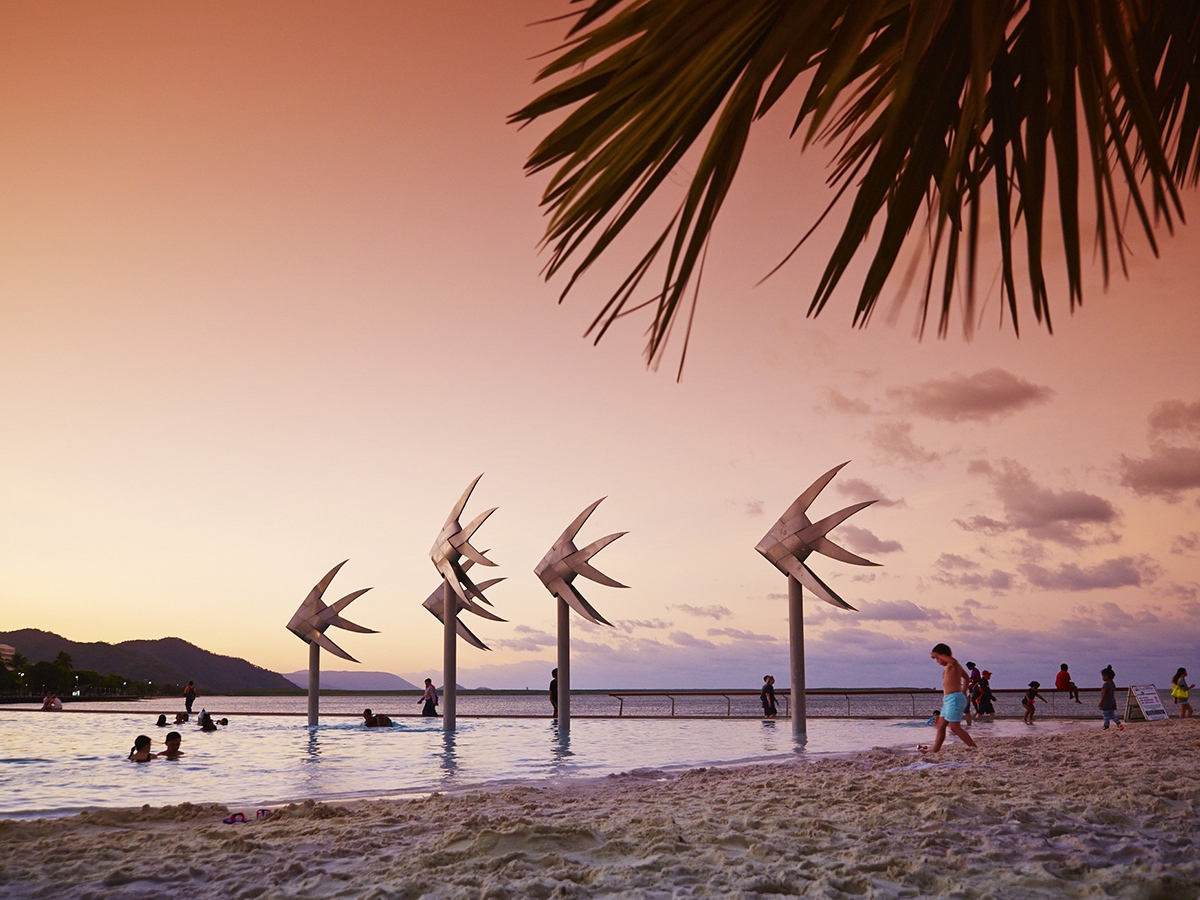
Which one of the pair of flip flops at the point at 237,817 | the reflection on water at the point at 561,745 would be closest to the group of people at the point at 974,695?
the reflection on water at the point at 561,745

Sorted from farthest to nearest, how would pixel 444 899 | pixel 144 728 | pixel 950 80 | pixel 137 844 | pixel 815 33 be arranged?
pixel 144 728 → pixel 137 844 → pixel 444 899 → pixel 950 80 → pixel 815 33

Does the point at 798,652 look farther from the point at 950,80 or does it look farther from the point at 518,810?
the point at 950,80

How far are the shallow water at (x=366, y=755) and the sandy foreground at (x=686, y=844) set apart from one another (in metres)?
3.19

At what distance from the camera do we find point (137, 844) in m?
6.96

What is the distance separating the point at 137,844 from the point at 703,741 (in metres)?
14.7

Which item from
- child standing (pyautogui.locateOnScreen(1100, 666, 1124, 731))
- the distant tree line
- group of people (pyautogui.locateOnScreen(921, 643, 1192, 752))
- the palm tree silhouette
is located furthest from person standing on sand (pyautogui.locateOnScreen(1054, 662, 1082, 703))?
the distant tree line

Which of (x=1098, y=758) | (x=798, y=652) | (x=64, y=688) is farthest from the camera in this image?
(x=64, y=688)

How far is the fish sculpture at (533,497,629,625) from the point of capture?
2059 cm

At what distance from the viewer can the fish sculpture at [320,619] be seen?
85.1 ft

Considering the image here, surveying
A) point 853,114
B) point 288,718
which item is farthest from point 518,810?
point 288,718

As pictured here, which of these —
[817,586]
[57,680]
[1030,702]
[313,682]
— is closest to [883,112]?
[817,586]

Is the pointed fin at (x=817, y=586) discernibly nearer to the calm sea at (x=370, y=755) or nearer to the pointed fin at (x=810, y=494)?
the pointed fin at (x=810, y=494)

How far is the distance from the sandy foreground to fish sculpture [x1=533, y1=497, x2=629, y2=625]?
11.1 metres

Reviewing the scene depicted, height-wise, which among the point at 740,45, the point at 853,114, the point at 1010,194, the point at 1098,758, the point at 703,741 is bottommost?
the point at 703,741
